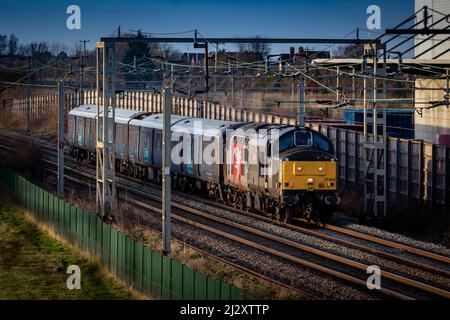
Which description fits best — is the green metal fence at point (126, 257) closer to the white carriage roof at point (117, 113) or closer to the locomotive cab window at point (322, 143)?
the locomotive cab window at point (322, 143)

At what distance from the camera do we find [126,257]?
20062 mm

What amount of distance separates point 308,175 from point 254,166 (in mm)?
2186

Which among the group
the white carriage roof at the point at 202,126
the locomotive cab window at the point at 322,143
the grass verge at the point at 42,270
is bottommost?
the grass verge at the point at 42,270

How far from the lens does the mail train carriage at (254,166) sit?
27.2 meters

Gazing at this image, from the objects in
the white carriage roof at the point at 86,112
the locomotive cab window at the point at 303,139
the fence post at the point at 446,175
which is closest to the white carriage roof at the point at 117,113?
the white carriage roof at the point at 86,112

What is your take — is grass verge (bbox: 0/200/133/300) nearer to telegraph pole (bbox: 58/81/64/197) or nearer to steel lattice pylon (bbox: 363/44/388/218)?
telegraph pole (bbox: 58/81/64/197)

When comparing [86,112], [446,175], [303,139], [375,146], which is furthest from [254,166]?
[86,112]

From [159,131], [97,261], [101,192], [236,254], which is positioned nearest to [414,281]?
[236,254]

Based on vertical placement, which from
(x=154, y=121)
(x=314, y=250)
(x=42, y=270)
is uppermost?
(x=154, y=121)

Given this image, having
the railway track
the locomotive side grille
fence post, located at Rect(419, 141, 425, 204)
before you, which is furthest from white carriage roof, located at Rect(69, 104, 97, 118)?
the locomotive side grille

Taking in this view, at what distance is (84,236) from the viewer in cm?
2423

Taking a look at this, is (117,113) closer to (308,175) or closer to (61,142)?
(61,142)

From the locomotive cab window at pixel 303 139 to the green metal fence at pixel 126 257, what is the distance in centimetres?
710
